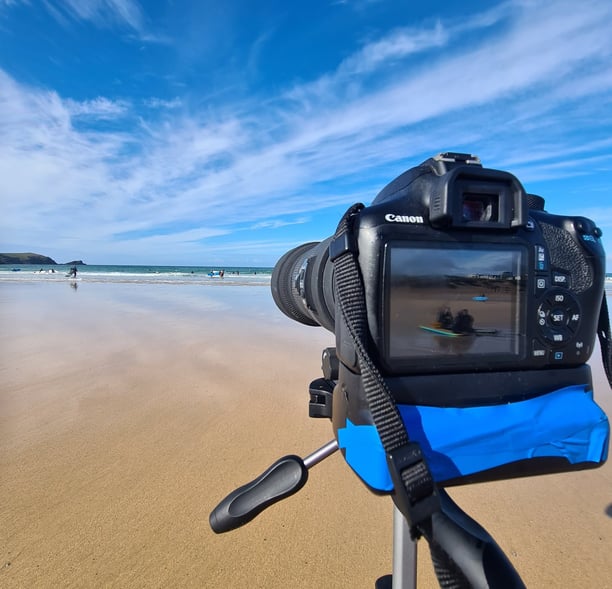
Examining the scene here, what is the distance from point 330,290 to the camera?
0.87m

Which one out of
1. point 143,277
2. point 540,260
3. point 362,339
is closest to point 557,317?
A: point 540,260

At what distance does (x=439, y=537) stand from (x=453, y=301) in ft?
1.15

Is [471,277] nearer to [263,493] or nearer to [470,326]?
[470,326]

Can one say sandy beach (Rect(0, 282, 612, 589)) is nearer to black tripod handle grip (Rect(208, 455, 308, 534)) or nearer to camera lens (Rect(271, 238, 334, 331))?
black tripod handle grip (Rect(208, 455, 308, 534))

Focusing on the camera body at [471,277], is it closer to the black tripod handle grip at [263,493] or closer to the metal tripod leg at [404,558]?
the black tripod handle grip at [263,493]

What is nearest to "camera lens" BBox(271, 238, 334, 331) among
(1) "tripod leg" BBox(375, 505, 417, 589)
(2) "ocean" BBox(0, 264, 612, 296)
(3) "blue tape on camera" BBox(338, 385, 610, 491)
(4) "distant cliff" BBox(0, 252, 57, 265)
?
(3) "blue tape on camera" BBox(338, 385, 610, 491)

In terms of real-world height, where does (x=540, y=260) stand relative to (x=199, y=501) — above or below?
above

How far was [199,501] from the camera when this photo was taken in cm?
159

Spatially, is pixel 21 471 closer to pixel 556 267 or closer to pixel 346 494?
pixel 346 494

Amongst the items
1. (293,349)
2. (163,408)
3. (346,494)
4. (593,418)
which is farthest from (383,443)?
(293,349)

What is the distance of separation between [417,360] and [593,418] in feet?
1.09

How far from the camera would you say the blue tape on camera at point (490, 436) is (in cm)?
64

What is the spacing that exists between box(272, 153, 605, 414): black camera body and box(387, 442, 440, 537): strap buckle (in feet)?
0.37

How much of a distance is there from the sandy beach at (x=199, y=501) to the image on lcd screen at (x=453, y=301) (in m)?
1.00
